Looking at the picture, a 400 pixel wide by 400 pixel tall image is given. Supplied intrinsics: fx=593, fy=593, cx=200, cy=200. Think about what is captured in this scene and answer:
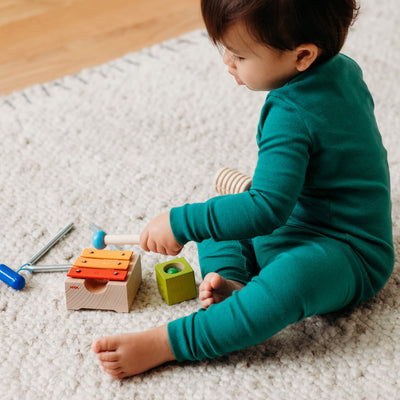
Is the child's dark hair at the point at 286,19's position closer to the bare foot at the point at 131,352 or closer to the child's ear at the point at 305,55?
the child's ear at the point at 305,55

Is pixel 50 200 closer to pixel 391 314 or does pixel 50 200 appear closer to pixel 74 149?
pixel 74 149

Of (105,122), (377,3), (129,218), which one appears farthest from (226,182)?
(377,3)

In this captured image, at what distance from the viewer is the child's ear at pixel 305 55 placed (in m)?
0.66

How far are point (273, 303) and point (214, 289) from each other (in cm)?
10

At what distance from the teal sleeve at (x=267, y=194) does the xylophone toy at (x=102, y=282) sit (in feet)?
0.39

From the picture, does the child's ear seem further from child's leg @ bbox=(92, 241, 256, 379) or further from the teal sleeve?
child's leg @ bbox=(92, 241, 256, 379)

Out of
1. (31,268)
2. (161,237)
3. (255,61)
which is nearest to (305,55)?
(255,61)

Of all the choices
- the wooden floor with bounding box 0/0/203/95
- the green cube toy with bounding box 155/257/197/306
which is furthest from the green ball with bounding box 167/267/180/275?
the wooden floor with bounding box 0/0/203/95

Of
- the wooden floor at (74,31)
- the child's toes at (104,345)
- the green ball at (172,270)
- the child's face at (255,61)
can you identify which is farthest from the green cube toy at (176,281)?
the wooden floor at (74,31)

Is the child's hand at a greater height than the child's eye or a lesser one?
lesser

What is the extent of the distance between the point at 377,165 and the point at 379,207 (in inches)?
2.1

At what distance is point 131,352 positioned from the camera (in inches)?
27.6

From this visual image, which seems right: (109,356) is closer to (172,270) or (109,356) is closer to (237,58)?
(172,270)

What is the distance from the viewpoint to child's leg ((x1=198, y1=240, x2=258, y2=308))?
763 millimetres
